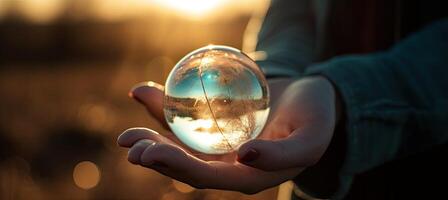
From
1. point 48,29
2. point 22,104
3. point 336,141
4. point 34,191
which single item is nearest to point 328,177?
point 336,141

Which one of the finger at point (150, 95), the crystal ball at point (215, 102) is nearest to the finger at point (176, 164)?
the crystal ball at point (215, 102)

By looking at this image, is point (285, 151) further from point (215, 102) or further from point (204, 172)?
point (215, 102)

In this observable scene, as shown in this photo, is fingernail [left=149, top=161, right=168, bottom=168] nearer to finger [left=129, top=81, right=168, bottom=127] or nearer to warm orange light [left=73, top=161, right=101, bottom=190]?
finger [left=129, top=81, right=168, bottom=127]

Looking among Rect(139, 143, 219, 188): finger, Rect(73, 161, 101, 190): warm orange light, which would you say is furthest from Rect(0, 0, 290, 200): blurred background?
Rect(139, 143, 219, 188): finger

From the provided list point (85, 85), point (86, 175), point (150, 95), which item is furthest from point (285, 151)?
point (85, 85)

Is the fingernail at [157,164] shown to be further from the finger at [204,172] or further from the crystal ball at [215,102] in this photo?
the crystal ball at [215,102]
